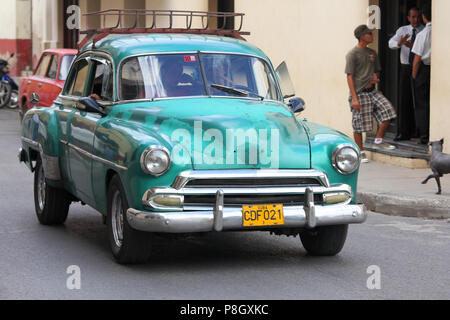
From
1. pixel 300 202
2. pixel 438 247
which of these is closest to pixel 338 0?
pixel 438 247

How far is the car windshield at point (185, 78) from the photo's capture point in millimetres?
8227

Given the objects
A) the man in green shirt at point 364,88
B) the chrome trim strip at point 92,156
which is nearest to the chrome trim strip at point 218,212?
the chrome trim strip at point 92,156

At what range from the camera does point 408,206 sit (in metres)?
10.6

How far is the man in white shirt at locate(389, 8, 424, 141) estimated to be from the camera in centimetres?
1467

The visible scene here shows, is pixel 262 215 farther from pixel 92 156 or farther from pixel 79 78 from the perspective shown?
pixel 79 78

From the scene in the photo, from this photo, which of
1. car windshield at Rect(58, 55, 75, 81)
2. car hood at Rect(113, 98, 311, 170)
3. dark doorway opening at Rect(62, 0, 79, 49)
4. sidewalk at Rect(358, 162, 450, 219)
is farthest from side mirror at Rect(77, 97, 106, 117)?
dark doorway opening at Rect(62, 0, 79, 49)

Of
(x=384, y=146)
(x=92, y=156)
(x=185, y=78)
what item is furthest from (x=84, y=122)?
(x=384, y=146)

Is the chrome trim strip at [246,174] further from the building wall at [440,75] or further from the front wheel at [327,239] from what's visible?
the building wall at [440,75]

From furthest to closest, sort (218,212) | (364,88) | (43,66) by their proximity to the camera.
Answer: (43,66) → (364,88) → (218,212)

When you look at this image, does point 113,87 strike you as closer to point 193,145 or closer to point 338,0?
point 193,145

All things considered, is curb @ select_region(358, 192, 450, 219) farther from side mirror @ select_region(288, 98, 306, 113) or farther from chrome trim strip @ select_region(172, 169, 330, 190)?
chrome trim strip @ select_region(172, 169, 330, 190)

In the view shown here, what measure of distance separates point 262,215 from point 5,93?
21.1 m

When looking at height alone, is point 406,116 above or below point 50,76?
below

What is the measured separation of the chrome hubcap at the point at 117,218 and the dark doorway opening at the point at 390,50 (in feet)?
28.5
